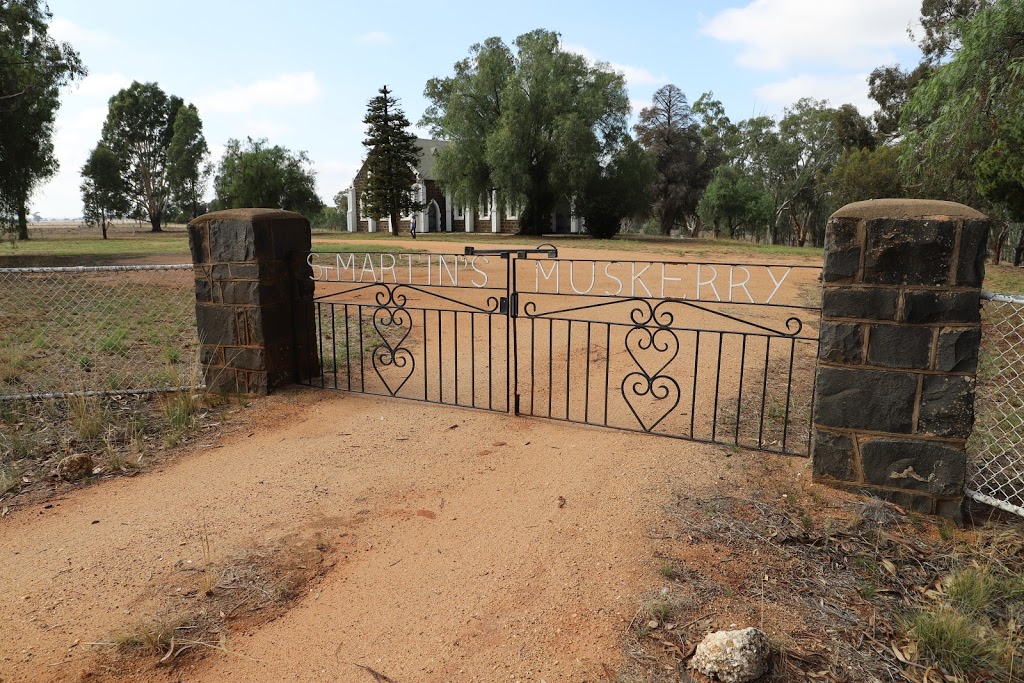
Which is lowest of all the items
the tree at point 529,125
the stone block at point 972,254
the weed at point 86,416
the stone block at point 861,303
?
the weed at point 86,416

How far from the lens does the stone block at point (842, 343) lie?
12.7ft

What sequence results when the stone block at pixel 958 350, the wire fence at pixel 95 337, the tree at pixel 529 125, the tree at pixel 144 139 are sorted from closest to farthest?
the stone block at pixel 958 350
the wire fence at pixel 95 337
the tree at pixel 529 125
the tree at pixel 144 139

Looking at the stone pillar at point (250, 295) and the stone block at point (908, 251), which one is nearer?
the stone block at point (908, 251)

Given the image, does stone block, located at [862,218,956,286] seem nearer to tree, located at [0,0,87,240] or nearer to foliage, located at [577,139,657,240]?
tree, located at [0,0,87,240]

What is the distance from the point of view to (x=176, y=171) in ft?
174

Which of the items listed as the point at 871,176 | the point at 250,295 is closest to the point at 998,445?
the point at 250,295

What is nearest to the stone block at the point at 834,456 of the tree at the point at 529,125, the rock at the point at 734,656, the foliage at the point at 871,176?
the rock at the point at 734,656

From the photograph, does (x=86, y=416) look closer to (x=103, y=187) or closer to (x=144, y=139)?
(x=103, y=187)

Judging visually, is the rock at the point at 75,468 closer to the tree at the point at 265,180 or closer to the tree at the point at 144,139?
the tree at the point at 265,180

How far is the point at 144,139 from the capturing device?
177 feet

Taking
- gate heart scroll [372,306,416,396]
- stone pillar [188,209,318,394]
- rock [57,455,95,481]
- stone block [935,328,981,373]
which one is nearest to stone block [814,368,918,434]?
stone block [935,328,981,373]

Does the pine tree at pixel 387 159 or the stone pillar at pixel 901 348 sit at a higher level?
the pine tree at pixel 387 159

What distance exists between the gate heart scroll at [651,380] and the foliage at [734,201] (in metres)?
41.2

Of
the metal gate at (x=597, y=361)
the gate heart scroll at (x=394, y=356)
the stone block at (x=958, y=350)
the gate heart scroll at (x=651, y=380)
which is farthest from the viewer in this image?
the gate heart scroll at (x=394, y=356)
